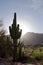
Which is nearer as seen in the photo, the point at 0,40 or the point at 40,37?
the point at 0,40

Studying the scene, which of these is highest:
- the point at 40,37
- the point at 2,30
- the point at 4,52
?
the point at 2,30

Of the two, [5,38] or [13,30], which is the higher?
[13,30]

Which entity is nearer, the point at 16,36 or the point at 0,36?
the point at 16,36

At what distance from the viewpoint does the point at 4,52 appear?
68.5 feet

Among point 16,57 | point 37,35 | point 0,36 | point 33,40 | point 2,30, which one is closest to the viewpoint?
point 16,57

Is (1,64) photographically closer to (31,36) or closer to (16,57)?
(16,57)

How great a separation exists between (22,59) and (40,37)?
150ft

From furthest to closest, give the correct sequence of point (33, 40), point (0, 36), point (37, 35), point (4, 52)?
point (37, 35)
point (33, 40)
point (0, 36)
point (4, 52)

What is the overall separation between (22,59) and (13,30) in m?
2.82

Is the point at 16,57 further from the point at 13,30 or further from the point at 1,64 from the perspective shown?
the point at 1,64

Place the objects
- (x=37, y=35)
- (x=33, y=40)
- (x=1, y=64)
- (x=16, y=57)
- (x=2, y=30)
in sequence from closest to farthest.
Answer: (x=1, y=64) < (x=16, y=57) < (x=2, y=30) < (x=33, y=40) < (x=37, y=35)

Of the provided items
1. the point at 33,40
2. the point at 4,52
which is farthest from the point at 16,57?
the point at 33,40

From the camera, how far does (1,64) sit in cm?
1241

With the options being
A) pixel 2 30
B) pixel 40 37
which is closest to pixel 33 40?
pixel 40 37
